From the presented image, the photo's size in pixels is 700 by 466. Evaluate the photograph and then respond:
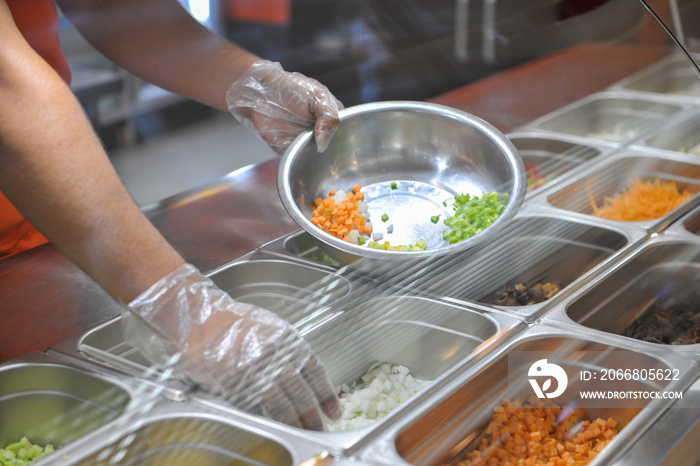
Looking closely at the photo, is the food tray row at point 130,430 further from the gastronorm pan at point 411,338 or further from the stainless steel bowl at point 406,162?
the stainless steel bowl at point 406,162

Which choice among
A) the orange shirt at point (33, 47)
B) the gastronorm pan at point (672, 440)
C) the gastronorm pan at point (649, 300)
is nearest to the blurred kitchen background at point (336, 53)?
the orange shirt at point (33, 47)

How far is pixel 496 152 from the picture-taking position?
4.46ft

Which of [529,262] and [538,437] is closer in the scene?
[538,437]

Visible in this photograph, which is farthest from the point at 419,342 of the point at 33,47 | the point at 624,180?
the point at 624,180

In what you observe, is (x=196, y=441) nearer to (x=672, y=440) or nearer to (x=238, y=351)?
(x=238, y=351)

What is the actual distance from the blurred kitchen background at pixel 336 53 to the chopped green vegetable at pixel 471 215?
36 centimetres

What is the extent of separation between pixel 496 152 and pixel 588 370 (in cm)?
47

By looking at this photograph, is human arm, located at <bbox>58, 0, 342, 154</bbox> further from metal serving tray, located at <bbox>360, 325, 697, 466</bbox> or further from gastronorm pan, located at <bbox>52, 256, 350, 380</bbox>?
metal serving tray, located at <bbox>360, 325, 697, 466</bbox>

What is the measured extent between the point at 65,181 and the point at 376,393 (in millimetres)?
538

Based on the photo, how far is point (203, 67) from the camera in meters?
1.44

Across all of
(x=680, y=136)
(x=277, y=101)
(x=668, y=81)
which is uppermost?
(x=277, y=101)

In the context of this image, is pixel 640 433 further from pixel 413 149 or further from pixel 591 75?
pixel 591 75

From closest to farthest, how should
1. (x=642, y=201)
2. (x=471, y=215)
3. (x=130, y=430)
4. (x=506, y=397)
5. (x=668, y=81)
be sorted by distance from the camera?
(x=130, y=430)
(x=506, y=397)
(x=471, y=215)
(x=642, y=201)
(x=668, y=81)

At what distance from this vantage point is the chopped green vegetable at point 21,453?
34.4 inches
